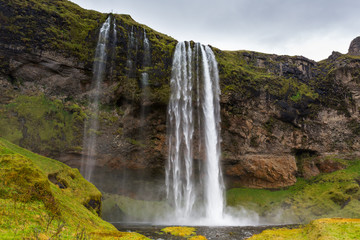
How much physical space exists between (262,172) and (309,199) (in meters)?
7.93

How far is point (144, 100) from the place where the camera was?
35.7 meters

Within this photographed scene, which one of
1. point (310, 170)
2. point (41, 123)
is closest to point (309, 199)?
point (310, 170)

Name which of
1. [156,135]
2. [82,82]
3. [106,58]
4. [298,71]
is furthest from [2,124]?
[298,71]

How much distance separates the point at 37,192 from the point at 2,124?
23726mm

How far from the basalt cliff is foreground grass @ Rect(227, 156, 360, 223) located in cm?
166

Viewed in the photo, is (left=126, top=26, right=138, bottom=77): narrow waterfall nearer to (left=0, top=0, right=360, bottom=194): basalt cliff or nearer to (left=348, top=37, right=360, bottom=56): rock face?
(left=0, top=0, right=360, bottom=194): basalt cliff

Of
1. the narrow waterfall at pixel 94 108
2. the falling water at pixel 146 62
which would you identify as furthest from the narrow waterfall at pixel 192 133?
the narrow waterfall at pixel 94 108

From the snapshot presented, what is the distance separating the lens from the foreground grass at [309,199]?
33812 millimetres

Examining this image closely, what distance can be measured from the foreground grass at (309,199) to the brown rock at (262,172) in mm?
1177

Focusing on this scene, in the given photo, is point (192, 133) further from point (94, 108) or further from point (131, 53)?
point (131, 53)

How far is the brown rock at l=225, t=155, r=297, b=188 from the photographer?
41.2m

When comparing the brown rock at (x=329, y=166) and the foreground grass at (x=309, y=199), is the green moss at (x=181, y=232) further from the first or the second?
the brown rock at (x=329, y=166)

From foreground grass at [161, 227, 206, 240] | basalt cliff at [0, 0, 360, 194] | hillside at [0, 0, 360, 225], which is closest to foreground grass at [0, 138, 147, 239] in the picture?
foreground grass at [161, 227, 206, 240]

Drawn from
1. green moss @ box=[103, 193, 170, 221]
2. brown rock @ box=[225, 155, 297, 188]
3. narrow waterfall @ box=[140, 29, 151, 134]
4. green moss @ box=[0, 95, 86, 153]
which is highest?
narrow waterfall @ box=[140, 29, 151, 134]
